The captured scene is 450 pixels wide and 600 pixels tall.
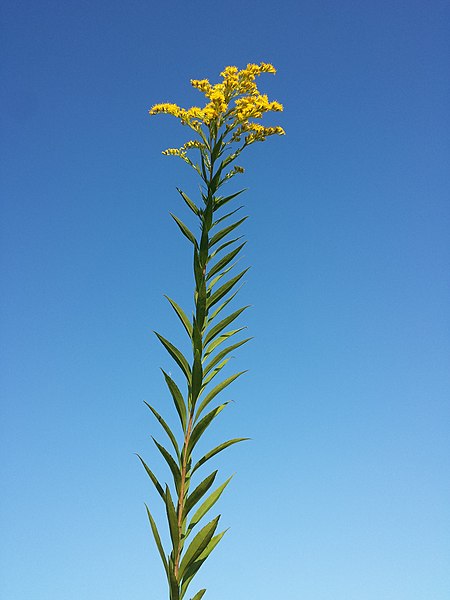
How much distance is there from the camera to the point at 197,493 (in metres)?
2.70

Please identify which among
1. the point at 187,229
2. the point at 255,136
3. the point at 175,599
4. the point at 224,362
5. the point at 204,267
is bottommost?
the point at 175,599

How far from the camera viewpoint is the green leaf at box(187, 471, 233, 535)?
8.87 ft

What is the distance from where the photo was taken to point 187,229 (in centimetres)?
325

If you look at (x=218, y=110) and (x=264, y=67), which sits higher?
(x=264, y=67)

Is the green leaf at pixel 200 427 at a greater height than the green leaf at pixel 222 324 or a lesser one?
lesser

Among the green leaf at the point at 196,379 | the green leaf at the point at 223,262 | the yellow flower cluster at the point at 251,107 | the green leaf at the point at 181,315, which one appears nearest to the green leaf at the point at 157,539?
the green leaf at the point at 196,379

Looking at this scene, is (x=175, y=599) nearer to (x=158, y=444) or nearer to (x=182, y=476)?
(x=182, y=476)

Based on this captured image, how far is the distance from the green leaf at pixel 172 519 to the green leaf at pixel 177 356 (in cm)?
Answer: 64

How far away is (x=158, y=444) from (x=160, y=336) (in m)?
0.60

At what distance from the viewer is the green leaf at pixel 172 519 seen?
2641mm

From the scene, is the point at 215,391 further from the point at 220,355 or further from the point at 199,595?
the point at 199,595

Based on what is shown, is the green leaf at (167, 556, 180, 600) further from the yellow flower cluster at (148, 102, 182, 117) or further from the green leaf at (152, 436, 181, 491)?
the yellow flower cluster at (148, 102, 182, 117)

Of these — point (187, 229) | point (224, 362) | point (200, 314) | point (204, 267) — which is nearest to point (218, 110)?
point (187, 229)

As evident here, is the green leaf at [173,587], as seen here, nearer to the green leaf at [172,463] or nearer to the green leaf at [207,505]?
the green leaf at [207,505]
